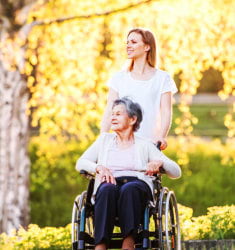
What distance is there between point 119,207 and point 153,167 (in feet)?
1.34

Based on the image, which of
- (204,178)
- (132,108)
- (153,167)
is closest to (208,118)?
(204,178)

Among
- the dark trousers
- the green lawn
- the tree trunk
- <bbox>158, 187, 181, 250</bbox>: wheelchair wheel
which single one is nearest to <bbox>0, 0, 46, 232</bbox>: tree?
the tree trunk

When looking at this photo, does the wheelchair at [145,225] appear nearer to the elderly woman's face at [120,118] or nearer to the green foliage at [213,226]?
the elderly woman's face at [120,118]

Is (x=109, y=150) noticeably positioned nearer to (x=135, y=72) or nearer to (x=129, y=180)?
(x=129, y=180)

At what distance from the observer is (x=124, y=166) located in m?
6.30

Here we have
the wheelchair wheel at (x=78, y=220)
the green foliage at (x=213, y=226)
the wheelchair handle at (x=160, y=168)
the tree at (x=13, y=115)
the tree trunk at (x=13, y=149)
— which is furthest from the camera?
the tree trunk at (x=13, y=149)

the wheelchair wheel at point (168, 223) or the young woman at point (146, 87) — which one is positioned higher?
the young woman at point (146, 87)

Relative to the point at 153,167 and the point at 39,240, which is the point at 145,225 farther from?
the point at 39,240

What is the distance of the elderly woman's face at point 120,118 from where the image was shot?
246 inches

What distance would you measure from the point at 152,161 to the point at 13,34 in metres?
4.81

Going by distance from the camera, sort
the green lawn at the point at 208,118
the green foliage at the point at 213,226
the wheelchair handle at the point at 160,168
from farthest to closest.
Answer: the green lawn at the point at 208,118 → the green foliage at the point at 213,226 → the wheelchair handle at the point at 160,168

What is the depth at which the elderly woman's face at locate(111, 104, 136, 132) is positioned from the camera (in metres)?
6.25

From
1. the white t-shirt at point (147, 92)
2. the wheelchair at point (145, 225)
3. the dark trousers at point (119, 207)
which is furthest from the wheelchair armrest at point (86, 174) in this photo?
the white t-shirt at point (147, 92)

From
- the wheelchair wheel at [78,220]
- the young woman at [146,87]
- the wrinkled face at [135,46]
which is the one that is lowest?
the wheelchair wheel at [78,220]
